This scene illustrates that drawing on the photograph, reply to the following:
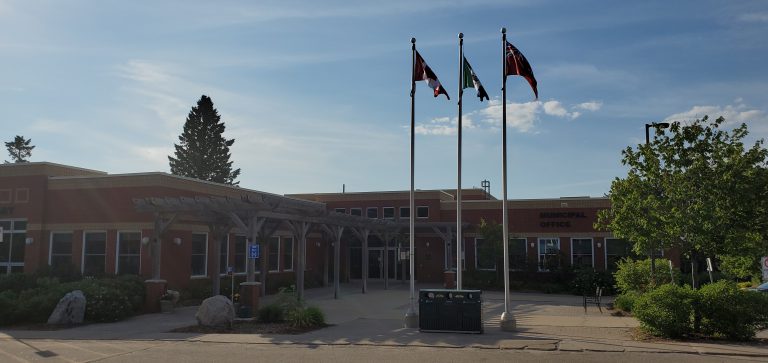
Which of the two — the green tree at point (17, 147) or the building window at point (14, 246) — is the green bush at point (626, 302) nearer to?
the building window at point (14, 246)

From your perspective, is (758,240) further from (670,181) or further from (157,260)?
(157,260)

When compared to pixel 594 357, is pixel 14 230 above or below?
above

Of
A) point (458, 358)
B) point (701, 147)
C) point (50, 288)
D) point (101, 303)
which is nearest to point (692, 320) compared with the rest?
point (701, 147)

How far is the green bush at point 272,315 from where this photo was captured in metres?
17.9

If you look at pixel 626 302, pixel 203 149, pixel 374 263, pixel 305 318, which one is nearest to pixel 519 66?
pixel 305 318

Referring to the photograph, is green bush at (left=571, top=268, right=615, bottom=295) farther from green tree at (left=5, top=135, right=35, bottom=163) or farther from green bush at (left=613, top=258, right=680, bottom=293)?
green tree at (left=5, top=135, right=35, bottom=163)

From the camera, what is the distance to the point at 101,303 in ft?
61.2

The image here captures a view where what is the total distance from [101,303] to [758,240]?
1819 cm

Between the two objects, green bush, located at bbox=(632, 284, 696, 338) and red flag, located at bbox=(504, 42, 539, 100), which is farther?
red flag, located at bbox=(504, 42, 539, 100)

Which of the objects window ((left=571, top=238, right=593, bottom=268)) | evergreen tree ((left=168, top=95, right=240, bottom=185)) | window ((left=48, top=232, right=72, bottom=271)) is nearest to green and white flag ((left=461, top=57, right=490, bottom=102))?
window ((left=48, top=232, right=72, bottom=271))

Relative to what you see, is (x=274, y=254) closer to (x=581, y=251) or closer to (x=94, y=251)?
(x=94, y=251)

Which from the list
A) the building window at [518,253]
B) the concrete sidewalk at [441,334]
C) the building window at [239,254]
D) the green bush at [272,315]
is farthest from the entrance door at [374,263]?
the green bush at [272,315]

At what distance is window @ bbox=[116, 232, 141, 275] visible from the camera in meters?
25.1

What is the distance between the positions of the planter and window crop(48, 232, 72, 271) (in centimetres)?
688
